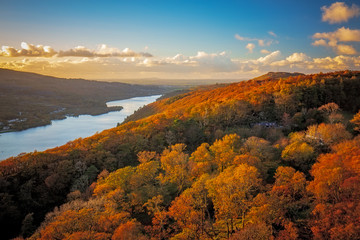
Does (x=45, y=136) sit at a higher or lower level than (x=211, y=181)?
lower

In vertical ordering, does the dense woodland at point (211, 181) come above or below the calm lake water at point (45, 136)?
above

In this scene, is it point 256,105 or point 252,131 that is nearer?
point 252,131

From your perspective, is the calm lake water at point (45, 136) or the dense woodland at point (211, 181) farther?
the calm lake water at point (45, 136)

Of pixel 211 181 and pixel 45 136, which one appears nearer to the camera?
pixel 211 181

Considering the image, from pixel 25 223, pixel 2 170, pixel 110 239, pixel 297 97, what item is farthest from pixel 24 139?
pixel 297 97

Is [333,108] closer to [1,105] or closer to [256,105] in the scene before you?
[256,105]

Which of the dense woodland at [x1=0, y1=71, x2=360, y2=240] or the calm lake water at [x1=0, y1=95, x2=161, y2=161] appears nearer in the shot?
the dense woodland at [x1=0, y1=71, x2=360, y2=240]

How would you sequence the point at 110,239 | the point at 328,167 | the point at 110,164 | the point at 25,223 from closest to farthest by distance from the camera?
the point at 110,239 < the point at 328,167 < the point at 25,223 < the point at 110,164

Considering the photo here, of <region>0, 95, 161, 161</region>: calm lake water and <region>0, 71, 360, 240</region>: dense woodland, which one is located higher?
<region>0, 71, 360, 240</region>: dense woodland
